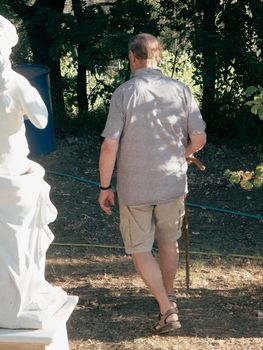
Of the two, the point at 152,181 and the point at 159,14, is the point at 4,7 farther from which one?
the point at 152,181

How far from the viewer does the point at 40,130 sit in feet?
28.7

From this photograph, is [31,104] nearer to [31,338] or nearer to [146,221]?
[31,338]

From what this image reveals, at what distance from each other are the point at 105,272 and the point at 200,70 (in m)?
3.78

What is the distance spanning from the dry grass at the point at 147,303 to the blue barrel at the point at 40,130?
8.39 ft

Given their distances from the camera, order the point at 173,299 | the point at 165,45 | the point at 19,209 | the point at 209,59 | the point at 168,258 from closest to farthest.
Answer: the point at 19,209, the point at 168,258, the point at 173,299, the point at 209,59, the point at 165,45

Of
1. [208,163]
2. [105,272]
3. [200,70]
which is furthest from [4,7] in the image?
[105,272]

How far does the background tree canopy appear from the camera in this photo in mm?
8906

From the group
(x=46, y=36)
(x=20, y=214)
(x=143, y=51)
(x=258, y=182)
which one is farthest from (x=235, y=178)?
(x=46, y=36)

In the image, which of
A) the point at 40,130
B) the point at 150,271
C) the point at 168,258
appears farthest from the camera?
the point at 40,130

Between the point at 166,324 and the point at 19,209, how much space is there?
5.32 feet

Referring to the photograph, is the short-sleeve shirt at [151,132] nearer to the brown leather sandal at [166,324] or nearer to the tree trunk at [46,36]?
the brown leather sandal at [166,324]

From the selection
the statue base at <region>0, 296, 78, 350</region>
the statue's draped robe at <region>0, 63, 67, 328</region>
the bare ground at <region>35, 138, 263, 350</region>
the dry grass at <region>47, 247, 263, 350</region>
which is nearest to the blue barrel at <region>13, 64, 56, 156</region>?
the bare ground at <region>35, 138, 263, 350</region>

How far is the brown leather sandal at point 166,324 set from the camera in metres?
4.93

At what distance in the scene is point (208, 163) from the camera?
8914 millimetres
